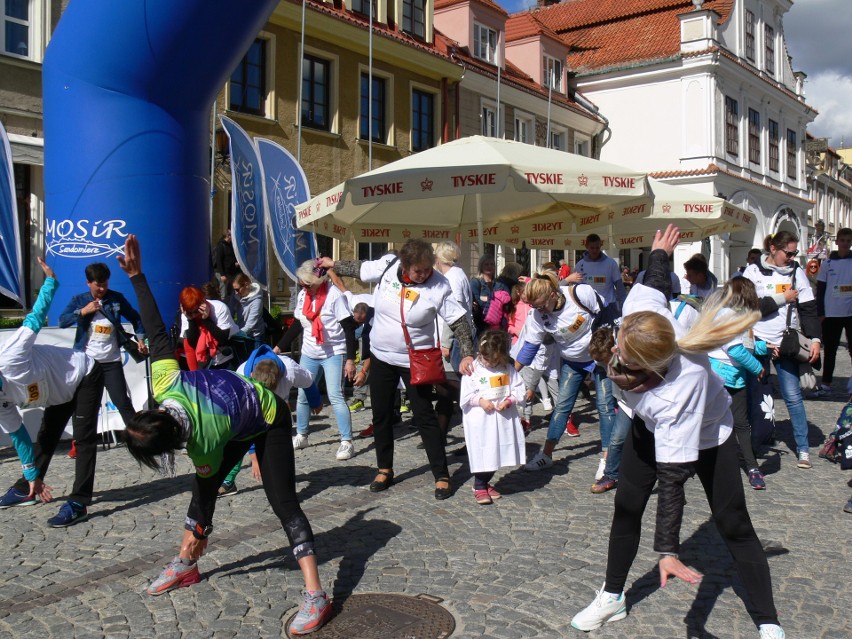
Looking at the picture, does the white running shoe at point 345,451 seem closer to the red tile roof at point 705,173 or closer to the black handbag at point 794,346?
the black handbag at point 794,346

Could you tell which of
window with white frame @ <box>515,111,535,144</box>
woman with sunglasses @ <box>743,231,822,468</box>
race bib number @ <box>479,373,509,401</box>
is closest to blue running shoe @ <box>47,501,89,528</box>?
race bib number @ <box>479,373,509,401</box>

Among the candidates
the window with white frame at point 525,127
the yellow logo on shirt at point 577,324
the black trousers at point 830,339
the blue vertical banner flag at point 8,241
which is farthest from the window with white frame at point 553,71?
the yellow logo on shirt at point 577,324

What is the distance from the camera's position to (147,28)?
27.8ft

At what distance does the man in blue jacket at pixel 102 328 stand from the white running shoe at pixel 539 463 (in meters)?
3.24

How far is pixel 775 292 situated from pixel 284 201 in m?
6.70

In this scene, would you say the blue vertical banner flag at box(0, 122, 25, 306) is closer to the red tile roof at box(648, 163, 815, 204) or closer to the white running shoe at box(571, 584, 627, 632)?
the white running shoe at box(571, 584, 627, 632)

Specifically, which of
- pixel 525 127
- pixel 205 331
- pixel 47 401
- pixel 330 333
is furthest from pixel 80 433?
pixel 525 127

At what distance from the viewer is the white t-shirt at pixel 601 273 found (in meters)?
10.7

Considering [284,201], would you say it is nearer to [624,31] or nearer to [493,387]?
[493,387]

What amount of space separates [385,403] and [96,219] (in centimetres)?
394

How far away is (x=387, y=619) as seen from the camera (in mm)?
4223

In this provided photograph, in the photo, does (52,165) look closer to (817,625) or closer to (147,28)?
(147,28)

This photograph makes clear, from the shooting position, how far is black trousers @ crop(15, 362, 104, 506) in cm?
602

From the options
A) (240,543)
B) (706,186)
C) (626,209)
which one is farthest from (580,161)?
(706,186)
